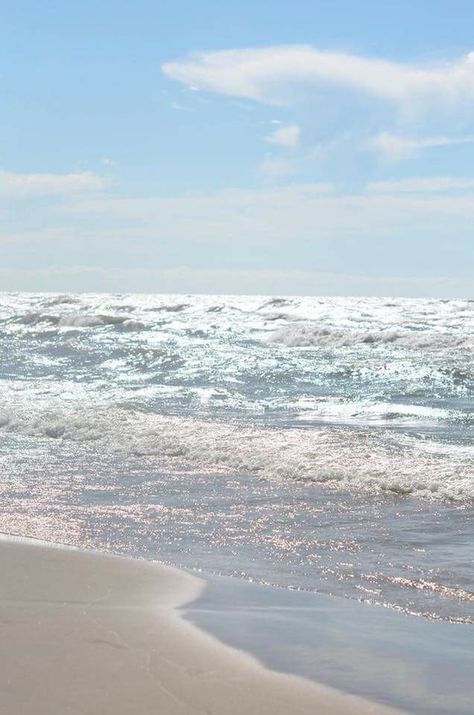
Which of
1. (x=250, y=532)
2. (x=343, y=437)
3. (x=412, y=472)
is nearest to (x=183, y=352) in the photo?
(x=343, y=437)

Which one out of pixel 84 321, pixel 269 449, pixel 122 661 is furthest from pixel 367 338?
pixel 122 661

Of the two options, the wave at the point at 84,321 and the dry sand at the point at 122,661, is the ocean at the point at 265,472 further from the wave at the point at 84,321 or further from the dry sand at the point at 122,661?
the wave at the point at 84,321

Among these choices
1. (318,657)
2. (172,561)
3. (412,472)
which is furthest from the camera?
(412,472)

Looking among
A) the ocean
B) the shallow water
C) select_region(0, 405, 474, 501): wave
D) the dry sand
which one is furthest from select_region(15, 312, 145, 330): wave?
the shallow water

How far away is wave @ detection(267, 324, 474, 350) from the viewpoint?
29938 millimetres

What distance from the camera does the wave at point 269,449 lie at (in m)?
8.32

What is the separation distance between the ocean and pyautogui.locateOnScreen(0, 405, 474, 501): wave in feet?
0.09

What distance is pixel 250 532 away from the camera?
21.7ft

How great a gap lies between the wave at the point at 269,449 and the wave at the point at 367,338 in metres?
18.2

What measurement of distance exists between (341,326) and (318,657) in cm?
3352

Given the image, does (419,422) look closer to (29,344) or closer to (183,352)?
(183,352)

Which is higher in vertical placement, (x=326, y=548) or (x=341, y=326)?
(x=341, y=326)

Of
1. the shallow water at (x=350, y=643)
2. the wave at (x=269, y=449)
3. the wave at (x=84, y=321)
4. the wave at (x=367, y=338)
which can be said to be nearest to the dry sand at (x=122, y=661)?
the shallow water at (x=350, y=643)

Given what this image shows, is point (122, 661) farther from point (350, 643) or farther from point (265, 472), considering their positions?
point (265, 472)
